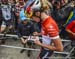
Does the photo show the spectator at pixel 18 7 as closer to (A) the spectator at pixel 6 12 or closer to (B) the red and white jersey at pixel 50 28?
(A) the spectator at pixel 6 12

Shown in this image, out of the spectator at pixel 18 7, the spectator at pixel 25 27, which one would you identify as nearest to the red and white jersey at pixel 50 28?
the spectator at pixel 25 27

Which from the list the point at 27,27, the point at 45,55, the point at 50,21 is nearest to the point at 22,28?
the point at 27,27

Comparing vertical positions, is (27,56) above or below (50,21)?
below

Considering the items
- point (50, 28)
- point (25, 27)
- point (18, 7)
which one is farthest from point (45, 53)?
point (18, 7)

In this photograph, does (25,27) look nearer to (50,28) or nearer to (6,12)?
(6,12)

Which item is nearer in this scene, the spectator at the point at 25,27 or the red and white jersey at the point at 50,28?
the red and white jersey at the point at 50,28

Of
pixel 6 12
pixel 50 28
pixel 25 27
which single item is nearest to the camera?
pixel 50 28

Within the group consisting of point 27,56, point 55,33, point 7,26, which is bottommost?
point 27,56

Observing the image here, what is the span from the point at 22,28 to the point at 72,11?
1.58 m

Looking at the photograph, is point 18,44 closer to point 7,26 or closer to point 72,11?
point 7,26

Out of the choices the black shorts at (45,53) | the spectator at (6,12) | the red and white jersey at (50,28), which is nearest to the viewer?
the red and white jersey at (50,28)

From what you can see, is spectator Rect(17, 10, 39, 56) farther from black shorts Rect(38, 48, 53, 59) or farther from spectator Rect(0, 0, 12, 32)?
black shorts Rect(38, 48, 53, 59)

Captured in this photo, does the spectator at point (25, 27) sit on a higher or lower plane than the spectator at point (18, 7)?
lower

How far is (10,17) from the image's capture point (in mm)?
7480
